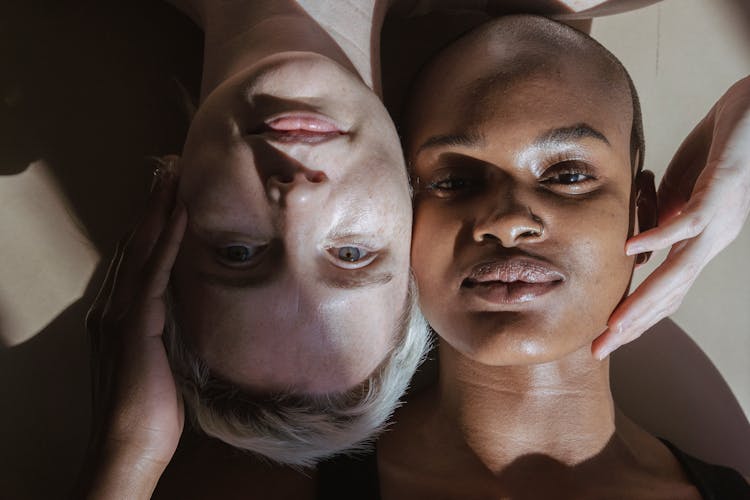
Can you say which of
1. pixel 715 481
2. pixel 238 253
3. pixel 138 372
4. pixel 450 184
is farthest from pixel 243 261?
pixel 715 481

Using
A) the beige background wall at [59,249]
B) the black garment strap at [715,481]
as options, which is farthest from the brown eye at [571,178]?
the beige background wall at [59,249]

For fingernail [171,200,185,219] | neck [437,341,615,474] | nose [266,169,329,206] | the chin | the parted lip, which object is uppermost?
the parted lip

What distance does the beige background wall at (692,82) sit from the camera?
1.58 m

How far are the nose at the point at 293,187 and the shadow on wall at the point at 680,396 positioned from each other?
0.89 meters

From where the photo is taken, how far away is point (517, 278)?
1100 millimetres

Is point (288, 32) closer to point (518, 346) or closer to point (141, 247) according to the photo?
point (141, 247)

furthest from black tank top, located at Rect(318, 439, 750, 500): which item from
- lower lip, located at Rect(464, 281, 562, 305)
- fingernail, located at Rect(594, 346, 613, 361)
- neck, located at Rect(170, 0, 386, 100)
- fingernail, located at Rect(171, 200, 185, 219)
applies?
neck, located at Rect(170, 0, 386, 100)

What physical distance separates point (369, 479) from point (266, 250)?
499mm

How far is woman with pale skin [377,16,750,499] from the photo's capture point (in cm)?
110

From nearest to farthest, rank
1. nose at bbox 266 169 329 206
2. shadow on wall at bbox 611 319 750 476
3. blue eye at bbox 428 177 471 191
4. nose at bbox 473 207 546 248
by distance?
nose at bbox 266 169 329 206 < nose at bbox 473 207 546 248 < blue eye at bbox 428 177 471 191 < shadow on wall at bbox 611 319 750 476

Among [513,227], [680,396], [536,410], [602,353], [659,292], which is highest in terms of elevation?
[513,227]

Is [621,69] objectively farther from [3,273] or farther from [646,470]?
[3,273]

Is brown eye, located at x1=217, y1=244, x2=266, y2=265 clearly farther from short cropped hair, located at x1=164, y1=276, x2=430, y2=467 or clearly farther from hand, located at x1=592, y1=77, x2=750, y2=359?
hand, located at x1=592, y1=77, x2=750, y2=359

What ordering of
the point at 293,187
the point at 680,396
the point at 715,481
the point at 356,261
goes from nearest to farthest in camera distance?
the point at 293,187 < the point at 356,261 < the point at 715,481 < the point at 680,396
